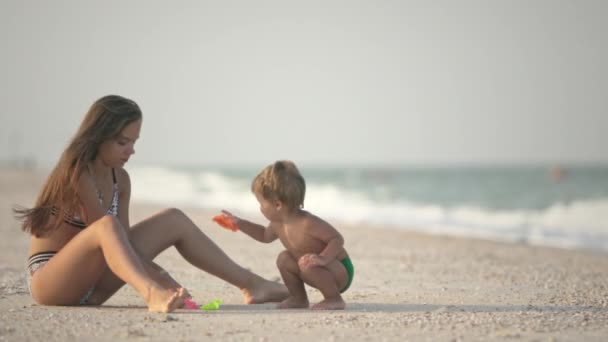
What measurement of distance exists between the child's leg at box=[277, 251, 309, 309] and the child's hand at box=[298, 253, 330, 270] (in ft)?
0.50

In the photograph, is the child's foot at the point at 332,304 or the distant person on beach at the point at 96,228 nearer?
the distant person on beach at the point at 96,228

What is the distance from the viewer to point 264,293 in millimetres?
5266

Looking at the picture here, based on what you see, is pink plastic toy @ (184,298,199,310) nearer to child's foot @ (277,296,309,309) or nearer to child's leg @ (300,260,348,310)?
child's foot @ (277,296,309,309)

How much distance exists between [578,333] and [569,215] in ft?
55.4

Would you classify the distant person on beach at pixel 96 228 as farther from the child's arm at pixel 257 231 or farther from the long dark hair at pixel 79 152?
the child's arm at pixel 257 231

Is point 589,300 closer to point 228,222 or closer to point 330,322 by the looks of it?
point 330,322

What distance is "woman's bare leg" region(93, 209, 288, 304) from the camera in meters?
4.86

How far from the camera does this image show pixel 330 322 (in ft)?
14.1

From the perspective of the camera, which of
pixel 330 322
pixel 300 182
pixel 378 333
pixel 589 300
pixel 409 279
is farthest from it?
pixel 409 279

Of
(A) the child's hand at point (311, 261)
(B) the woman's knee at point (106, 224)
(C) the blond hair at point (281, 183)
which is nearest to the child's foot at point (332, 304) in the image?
(A) the child's hand at point (311, 261)

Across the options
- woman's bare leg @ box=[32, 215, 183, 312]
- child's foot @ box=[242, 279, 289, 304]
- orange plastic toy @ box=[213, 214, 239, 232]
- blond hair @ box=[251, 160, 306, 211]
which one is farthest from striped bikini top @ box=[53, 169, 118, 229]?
child's foot @ box=[242, 279, 289, 304]

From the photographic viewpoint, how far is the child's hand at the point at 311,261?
466 centimetres

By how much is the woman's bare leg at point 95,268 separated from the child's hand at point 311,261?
962mm

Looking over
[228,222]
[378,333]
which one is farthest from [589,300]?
[228,222]
